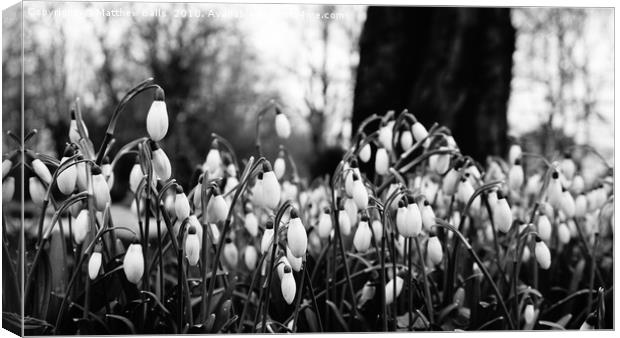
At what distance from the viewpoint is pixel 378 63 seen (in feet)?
14.5

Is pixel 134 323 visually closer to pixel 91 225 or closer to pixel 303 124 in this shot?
pixel 91 225

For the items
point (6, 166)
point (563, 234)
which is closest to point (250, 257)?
point (6, 166)

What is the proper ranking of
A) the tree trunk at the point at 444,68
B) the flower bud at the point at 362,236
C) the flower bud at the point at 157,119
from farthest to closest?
the tree trunk at the point at 444,68 < the flower bud at the point at 362,236 < the flower bud at the point at 157,119

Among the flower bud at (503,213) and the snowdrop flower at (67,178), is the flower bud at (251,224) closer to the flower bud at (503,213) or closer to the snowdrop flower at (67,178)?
the snowdrop flower at (67,178)

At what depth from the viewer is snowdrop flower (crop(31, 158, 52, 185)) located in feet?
8.83

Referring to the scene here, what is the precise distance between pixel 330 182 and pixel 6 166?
1354 mm

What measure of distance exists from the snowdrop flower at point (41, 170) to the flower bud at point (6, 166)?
164 millimetres

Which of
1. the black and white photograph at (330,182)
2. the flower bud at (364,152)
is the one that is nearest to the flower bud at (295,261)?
the black and white photograph at (330,182)

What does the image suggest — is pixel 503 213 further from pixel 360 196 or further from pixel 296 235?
pixel 296 235

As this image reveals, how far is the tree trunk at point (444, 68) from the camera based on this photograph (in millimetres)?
4293

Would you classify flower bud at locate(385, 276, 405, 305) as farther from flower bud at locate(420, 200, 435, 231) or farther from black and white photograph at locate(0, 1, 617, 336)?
flower bud at locate(420, 200, 435, 231)

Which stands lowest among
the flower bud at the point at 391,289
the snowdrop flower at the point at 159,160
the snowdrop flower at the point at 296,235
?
the flower bud at the point at 391,289

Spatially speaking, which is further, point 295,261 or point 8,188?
point 8,188

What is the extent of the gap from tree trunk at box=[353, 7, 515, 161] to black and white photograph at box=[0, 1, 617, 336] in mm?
12
